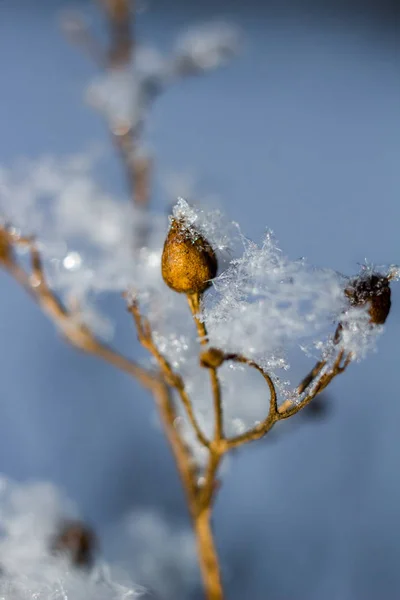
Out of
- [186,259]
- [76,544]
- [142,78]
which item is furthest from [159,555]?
[142,78]

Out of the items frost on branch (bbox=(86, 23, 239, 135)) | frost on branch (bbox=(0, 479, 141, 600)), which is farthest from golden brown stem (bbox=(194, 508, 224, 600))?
frost on branch (bbox=(86, 23, 239, 135))

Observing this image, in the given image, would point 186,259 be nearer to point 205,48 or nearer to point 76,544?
point 76,544

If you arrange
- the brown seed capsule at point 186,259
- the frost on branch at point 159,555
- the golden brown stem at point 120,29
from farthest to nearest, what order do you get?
the golden brown stem at point 120,29
the frost on branch at point 159,555
the brown seed capsule at point 186,259

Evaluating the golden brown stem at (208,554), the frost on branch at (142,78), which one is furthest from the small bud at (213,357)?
the frost on branch at (142,78)

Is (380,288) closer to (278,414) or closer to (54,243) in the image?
(278,414)

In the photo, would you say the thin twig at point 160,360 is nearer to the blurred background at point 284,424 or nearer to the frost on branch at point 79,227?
the frost on branch at point 79,227

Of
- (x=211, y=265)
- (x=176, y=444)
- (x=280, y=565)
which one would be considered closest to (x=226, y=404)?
(x=176, y=444)
